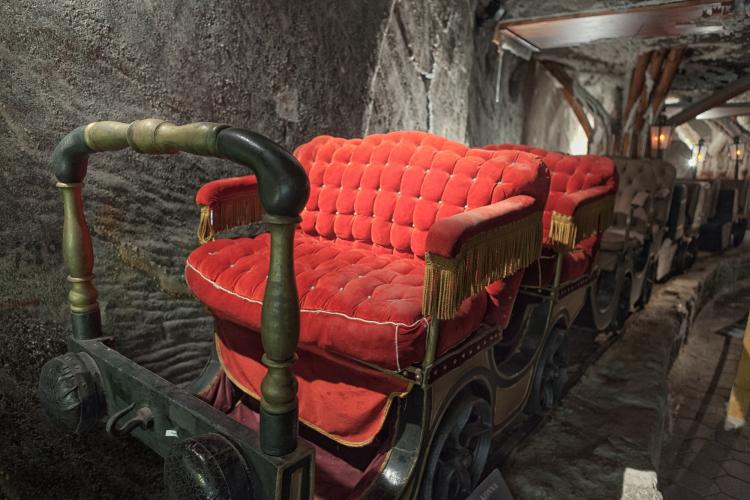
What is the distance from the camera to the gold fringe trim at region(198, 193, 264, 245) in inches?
83.5

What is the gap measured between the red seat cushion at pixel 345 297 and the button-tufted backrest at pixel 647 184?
12.6ft

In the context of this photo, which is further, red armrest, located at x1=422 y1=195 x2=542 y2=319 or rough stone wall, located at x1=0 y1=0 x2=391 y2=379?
rough stone wall, located at x1=0 y1=0 x2=391 y2=379

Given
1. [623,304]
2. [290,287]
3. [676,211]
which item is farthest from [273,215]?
[676,211]

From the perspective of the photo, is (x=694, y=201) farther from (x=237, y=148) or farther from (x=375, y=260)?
(x=237, y=148)

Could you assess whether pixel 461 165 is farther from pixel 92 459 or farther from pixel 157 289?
pixel 92 459

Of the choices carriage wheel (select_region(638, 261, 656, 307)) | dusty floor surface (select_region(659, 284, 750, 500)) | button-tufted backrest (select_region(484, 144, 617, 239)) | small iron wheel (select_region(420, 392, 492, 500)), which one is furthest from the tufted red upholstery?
carriage wheel (select_region(638, 261, 656, 307))

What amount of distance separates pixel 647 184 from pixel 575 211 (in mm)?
3709

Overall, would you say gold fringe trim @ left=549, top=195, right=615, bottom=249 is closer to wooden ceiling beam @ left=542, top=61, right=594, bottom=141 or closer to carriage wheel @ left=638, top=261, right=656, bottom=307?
carriage wheel @ left=638, top=261, right=656, bottom=307

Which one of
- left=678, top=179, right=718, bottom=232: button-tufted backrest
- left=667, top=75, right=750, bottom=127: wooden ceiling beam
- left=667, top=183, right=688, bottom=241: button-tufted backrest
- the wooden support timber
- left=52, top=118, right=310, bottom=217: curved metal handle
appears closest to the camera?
left=52, top=118, right=310, bottom=217: curved metal handle

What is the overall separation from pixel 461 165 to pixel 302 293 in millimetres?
940

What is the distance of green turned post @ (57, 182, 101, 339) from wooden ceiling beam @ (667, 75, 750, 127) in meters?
9.63

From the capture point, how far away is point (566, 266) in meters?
2.53

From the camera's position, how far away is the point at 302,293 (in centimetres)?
160

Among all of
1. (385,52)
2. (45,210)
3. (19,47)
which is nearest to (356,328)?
(45,210)
